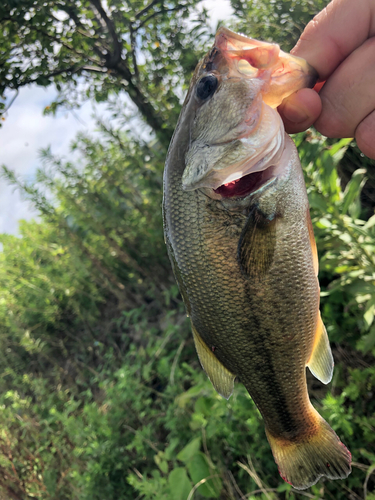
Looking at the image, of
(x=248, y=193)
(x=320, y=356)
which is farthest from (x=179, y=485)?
(x=248, y=193)

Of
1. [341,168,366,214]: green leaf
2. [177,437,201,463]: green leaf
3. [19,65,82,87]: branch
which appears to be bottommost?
[177,437,201,463]: green leaf

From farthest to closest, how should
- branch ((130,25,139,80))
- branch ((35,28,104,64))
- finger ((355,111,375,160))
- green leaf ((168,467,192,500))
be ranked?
branch ((130,25,139,80)), branch ((35,28,104,64)), green leaf ((168,467,192,500)), finger ((355,111,375,160))

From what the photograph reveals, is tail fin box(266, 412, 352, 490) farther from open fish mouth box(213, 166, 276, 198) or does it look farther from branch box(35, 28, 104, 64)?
branch box(35, 28, 104, 64)

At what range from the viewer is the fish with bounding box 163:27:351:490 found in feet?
3.75

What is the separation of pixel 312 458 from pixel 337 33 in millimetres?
1708

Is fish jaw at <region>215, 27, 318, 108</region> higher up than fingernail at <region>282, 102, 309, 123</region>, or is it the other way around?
fish jaw at <region>215, 27, 318, 108</region>

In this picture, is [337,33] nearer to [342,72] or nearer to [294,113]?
[342,72]

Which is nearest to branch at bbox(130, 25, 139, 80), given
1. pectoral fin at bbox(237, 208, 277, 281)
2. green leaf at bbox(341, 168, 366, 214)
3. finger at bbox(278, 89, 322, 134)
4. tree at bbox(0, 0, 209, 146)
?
tree at bbox(0, 0, 209, 146)

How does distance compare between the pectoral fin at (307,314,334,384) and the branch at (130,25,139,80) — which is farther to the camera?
the branch at (130,25,139,80)

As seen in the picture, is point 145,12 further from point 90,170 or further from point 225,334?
point 225,334

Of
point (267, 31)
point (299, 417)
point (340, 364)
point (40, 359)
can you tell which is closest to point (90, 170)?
point (267, 31)

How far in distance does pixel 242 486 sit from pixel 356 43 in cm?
288

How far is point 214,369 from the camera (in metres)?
1.31

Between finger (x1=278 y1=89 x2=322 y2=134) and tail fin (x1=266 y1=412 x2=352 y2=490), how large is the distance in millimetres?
1234
